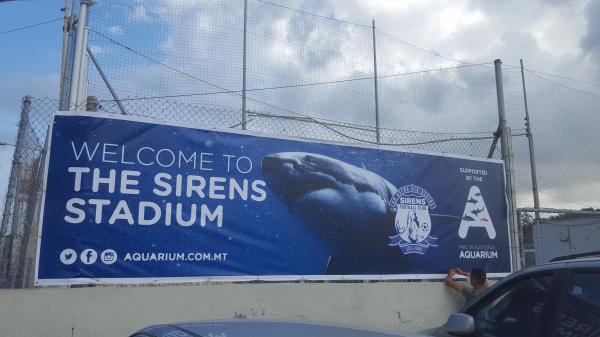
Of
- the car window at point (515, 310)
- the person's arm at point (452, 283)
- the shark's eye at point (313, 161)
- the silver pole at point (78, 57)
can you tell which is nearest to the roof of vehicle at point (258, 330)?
the car window at point (515, 310)

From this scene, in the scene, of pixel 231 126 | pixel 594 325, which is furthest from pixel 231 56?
pixel 594 325

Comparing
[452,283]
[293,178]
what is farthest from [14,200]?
[452,283]

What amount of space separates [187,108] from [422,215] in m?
3.48

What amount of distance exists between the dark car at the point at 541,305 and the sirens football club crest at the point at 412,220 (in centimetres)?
329

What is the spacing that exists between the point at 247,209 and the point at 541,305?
143 inches

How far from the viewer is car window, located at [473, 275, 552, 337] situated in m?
3.55

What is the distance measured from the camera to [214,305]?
5.96 m

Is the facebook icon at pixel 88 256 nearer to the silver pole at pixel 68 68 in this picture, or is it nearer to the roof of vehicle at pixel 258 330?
the silver pole at pixel 68 68

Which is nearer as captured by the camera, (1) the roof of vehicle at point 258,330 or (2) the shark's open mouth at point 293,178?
(1) the roof of vehicle at point 258,330

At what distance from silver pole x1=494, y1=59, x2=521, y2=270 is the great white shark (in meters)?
2.12

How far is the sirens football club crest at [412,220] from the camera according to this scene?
7.45 meters

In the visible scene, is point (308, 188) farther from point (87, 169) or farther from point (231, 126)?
point (87, 169)

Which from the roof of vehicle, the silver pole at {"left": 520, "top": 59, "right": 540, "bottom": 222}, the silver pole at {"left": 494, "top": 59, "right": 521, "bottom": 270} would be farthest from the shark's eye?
the roof of vehicle

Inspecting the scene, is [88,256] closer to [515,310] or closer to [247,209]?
[247,209]
